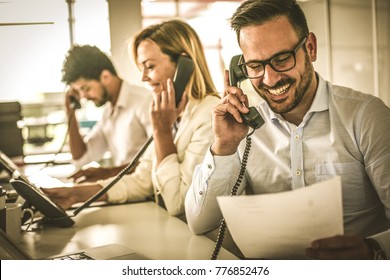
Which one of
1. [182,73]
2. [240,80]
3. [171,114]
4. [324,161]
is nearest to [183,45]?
[182,73]

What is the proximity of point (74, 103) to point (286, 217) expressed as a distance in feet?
3.13

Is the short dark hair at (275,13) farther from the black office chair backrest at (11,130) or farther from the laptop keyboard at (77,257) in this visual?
the black office chair backrest at (11,130)

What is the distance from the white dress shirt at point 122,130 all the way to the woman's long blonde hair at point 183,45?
0.19 meters

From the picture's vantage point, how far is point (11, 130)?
168 cm

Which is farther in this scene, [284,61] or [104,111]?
[104,111]

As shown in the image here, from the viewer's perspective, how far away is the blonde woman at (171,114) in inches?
57.1

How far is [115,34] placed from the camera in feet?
4.85

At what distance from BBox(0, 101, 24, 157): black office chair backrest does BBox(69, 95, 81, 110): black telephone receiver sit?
0.57ft

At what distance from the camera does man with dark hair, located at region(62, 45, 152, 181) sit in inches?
63.4

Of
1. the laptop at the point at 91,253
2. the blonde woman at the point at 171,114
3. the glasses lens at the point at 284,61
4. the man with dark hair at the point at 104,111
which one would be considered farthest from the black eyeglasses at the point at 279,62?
the laptop at the point at 91,253

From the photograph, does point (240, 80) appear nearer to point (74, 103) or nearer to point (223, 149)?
point (223, 149)

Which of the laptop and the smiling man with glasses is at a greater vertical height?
the smiling man with glasses

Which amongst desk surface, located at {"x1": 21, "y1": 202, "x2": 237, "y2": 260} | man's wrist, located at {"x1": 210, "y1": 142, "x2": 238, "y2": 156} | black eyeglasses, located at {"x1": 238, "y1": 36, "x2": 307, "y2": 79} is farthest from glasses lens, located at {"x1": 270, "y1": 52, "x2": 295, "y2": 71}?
desk surface, located at {"x1": 21, "y1": 202, "x2": 237, "y2": 260}

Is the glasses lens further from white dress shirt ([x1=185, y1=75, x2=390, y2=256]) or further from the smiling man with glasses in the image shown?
white dress shirt ([x1=185, y1=75, x2=390, y2=256])
